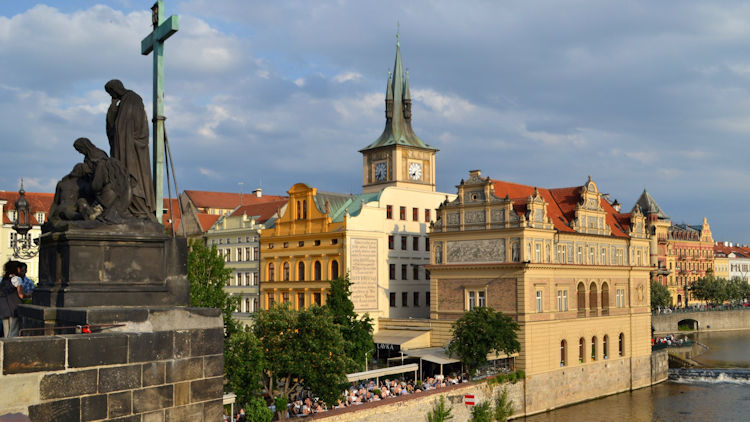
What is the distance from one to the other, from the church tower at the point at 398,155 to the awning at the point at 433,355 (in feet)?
A: 74.7

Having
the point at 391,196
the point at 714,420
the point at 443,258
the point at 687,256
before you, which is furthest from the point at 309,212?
the point at 687,256

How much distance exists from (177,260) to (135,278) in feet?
2.10

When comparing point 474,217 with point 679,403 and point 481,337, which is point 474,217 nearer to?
point 481,337

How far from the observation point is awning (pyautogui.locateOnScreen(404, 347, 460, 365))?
46625mm

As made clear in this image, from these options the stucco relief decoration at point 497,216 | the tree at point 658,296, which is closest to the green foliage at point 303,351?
the stucco relief decoration at point 497,216

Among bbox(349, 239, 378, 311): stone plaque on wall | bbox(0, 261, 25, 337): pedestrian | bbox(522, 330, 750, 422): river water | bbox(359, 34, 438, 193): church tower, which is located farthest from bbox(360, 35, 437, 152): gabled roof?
bbox(0, 261, 25, 337): pedestrian

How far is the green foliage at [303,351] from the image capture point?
34.6 m

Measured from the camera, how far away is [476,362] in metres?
46.2

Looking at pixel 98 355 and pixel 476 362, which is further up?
pixel 98 355

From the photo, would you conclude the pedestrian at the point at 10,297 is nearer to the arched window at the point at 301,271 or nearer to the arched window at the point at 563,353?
the arched window at the point at 563,353

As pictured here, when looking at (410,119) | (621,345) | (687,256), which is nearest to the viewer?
(621,345)

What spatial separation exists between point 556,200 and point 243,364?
109 feet

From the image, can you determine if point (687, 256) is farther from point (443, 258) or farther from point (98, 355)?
point (98, 355)

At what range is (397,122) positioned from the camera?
240 feet
